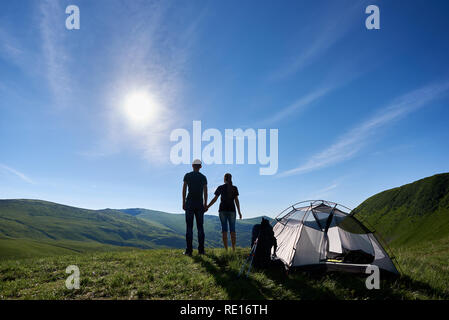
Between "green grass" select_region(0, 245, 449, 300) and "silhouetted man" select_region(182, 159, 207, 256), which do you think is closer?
"green grass" select_region(0, 245, 449, 300)

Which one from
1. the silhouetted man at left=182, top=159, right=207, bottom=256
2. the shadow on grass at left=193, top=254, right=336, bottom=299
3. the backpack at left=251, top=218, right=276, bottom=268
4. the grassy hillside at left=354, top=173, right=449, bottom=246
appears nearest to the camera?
the shadow on grass at left=193, top=254, right=336, bottom=299

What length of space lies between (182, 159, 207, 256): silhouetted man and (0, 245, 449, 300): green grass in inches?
71.2

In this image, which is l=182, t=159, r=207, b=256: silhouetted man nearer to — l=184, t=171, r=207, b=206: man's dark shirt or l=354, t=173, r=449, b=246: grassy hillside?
l=184, t=171, r=207, b=206: man's dark shirt

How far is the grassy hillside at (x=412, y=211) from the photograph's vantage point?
82.1 m

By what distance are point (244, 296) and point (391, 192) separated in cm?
14835

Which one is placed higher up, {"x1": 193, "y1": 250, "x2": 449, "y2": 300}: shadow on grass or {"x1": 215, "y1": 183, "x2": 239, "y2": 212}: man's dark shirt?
{"x1": 215, "y1": 183, "x2": 239, "y2": 212}: man's dark shirt

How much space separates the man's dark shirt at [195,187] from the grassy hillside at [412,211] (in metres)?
94.6

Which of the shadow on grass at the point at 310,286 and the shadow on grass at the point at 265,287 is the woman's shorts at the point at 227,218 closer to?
the shadow on grass at the point at 310,286

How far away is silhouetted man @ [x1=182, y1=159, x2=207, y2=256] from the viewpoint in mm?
10094

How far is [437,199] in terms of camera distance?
96812 mm

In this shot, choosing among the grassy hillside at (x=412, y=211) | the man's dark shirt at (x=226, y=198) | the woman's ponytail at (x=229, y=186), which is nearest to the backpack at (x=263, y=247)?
the man's dark shirt at (x=226, y=198)

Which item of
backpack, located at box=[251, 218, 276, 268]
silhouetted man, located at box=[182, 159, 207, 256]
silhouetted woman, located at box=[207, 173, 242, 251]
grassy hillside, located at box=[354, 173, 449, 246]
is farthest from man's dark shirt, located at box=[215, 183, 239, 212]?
grassy hillside, located at box=[354, 173, 449, 246]

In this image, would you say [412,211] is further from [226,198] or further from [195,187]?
[195,187]
